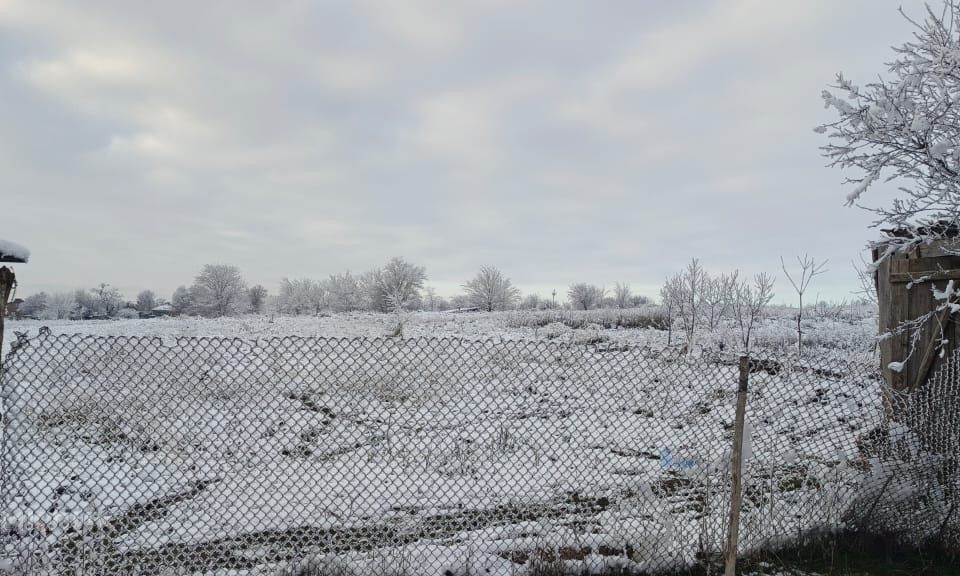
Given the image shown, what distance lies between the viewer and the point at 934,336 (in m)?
3.99

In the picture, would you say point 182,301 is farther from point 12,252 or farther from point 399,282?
point 12,252

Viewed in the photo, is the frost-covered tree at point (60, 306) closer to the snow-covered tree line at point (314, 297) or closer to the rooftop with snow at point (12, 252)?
the snow-covered tree line at point (314, 297)

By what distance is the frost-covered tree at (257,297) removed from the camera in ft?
207

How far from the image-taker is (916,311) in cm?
414

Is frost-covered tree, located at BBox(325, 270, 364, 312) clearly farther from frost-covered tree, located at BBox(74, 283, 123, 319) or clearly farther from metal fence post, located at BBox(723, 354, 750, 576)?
metal fence post, located at BBox(723, 354, 750, 576)

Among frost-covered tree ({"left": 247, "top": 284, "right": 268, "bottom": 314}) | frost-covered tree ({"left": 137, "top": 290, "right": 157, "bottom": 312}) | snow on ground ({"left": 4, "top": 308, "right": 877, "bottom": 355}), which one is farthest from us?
frost-covered tree ({"left": 137, "top": 290, "right": 157, "bottom": 312})

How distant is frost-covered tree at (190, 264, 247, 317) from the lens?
54656 mm

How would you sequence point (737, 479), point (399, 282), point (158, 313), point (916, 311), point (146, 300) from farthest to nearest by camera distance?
1. point (146, 300)
2. point (158, 313)
3. point (399, 282)
4. point (916, 311)
5. point (737, 479)

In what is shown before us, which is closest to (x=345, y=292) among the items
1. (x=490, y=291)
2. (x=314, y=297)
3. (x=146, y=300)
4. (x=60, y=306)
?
(x=314, y=297)

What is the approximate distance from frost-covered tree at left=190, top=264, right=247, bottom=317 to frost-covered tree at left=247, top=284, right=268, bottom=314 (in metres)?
5.75

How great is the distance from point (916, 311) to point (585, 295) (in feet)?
194

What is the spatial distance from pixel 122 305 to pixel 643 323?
68.2 meters

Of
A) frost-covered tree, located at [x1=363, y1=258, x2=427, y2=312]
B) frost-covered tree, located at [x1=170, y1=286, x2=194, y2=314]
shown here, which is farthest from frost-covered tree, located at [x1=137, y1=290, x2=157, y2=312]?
frost-covered tree, located at [x1=363, y1=258, x2=427, y2=312]

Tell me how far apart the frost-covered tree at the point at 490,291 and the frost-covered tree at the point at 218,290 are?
85.2 feet
